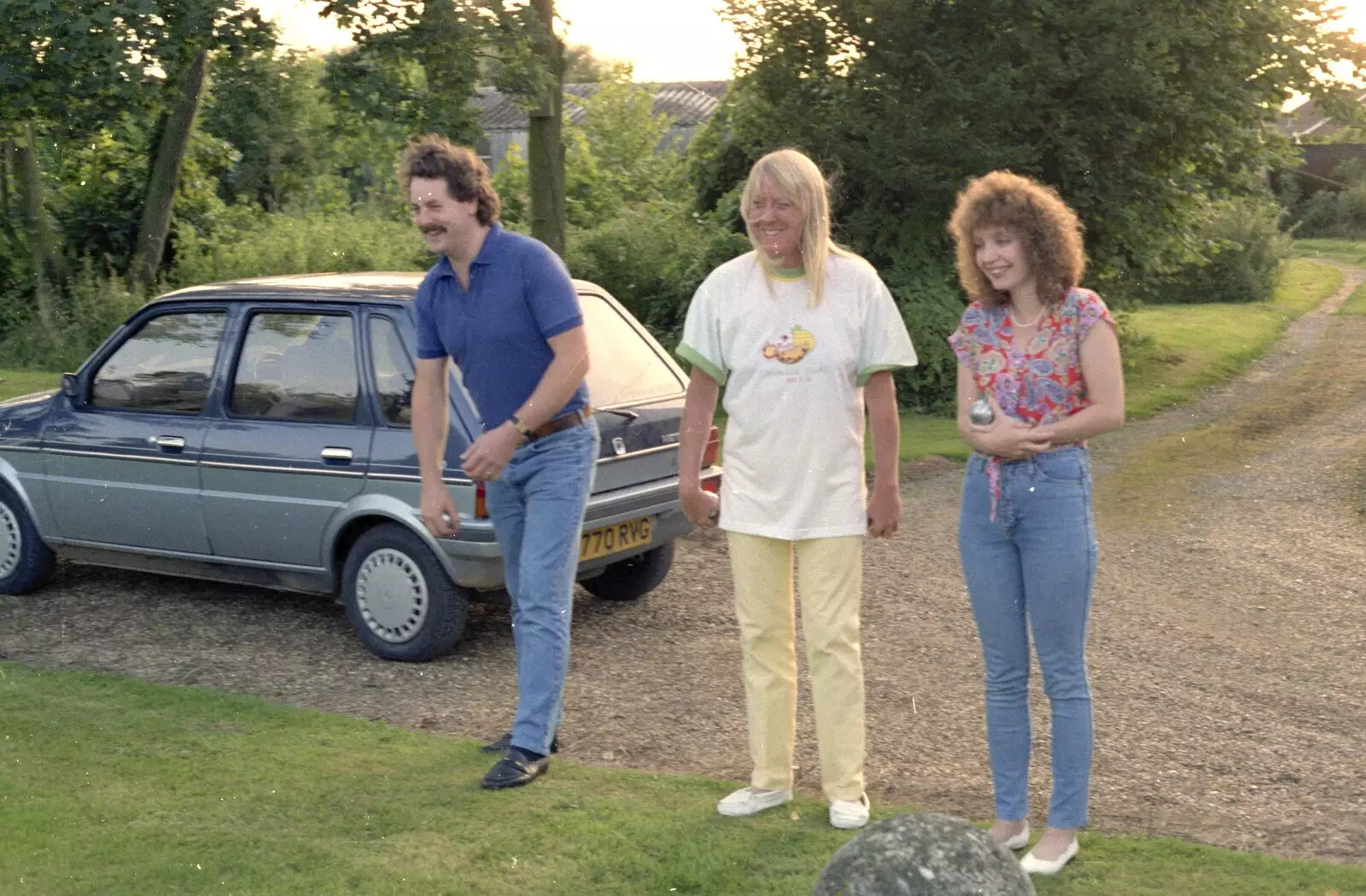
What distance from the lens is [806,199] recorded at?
15.3ft

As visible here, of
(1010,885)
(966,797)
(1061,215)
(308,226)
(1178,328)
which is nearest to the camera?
(1010,885)

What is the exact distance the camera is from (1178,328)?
26.4m

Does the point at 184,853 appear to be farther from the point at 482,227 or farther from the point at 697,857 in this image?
the point at 482,227

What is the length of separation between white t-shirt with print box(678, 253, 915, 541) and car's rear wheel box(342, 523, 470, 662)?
260 centimetres

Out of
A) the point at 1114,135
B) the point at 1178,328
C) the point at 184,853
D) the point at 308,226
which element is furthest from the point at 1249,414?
the point at 184,853

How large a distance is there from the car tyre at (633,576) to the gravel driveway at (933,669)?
0.31ft

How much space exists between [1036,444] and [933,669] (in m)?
3.08

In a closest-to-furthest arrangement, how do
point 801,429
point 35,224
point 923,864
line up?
point 923,864 < point 801,429 < point 35,224

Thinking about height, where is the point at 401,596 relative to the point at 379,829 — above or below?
above

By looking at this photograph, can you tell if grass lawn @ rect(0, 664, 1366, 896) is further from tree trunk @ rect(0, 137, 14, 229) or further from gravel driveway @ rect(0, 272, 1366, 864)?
tree trunk @ rect(0, 137, 14, 229)

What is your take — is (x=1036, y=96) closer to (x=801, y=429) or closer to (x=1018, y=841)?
(x=801, y=429)

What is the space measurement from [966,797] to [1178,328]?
22.6 m

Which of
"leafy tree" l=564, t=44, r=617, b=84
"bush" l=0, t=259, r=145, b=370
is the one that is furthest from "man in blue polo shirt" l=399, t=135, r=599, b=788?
"bush" l=0, t=259, r=145, b=370

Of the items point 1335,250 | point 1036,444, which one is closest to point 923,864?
point 1036,444
